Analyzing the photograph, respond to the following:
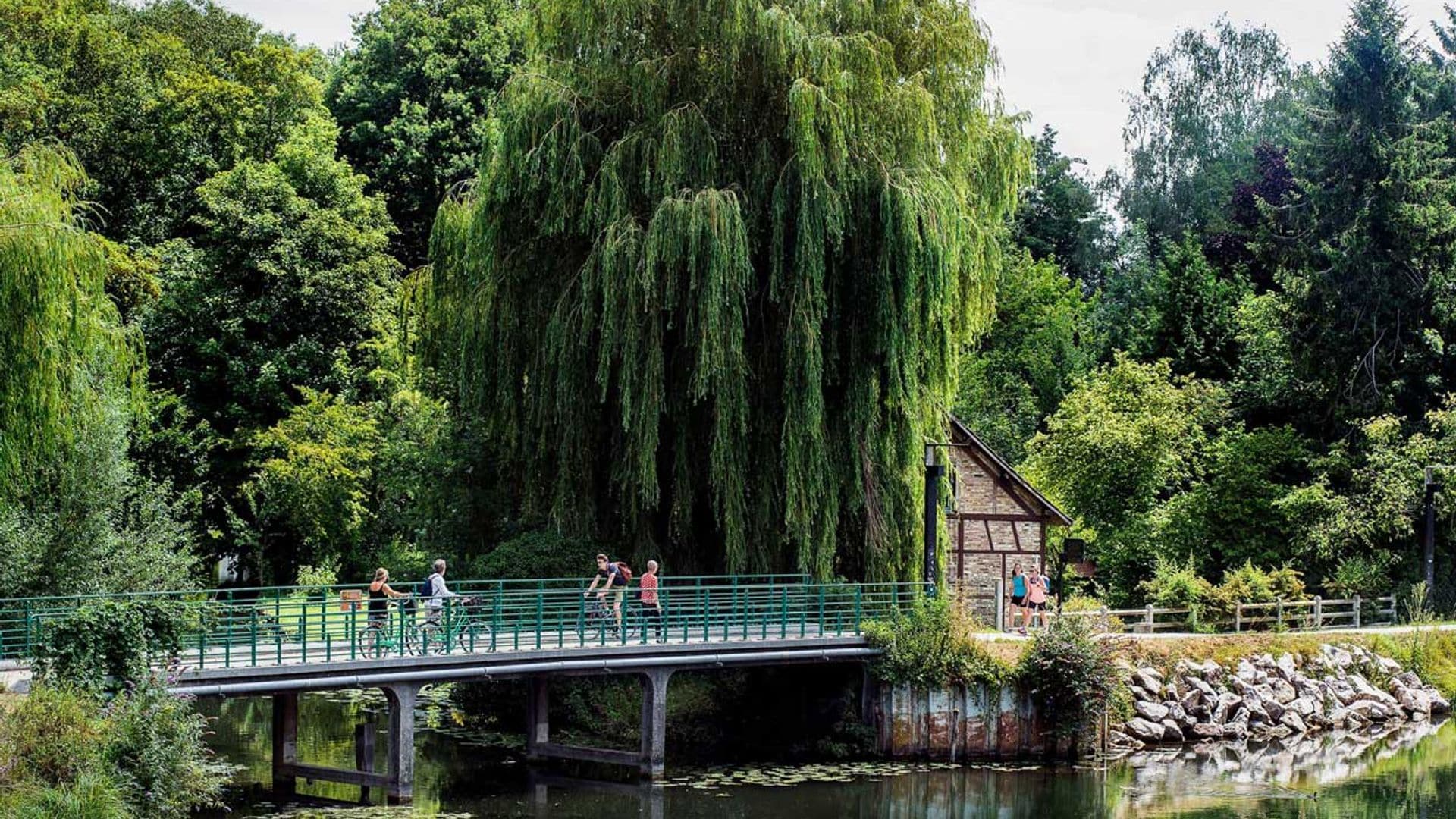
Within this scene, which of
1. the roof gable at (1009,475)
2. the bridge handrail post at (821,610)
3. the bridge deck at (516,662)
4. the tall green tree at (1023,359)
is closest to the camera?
the bridge deck at (516,662)

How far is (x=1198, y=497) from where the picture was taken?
1788 inches

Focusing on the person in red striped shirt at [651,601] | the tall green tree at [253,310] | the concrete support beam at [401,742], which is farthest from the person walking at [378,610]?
the tall green tree at [253,310]

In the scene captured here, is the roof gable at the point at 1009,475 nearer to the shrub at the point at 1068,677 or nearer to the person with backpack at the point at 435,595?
the shrub at the point at 1068,677

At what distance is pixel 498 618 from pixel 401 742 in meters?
2.49

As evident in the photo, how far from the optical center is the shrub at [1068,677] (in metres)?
29.4

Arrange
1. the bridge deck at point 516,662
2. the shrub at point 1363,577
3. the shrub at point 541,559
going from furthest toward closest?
the shrub at point 1363,577
the shrub at point 541,559
the bridge deck at point 516,662

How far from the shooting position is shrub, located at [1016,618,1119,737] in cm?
2938

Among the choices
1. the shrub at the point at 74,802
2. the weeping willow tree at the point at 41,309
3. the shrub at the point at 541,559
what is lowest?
the shrub at the point at 74,802

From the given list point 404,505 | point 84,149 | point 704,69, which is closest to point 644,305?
point 704,69

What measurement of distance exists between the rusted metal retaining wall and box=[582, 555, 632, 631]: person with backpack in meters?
4.87

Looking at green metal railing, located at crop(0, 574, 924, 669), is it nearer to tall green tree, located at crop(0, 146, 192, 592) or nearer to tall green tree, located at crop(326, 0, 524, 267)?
tall green tree, located at crop(0, 146, 192, 592)

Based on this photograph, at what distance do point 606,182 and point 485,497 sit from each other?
7323 mm

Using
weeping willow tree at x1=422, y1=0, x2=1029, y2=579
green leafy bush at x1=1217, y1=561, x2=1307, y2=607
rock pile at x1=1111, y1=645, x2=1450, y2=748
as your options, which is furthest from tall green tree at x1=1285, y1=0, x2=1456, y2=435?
weeping willow tree at x1=422, y1=0, x2=1029, y2=579

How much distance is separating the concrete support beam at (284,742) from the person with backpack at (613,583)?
4684 millimetres
